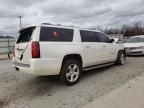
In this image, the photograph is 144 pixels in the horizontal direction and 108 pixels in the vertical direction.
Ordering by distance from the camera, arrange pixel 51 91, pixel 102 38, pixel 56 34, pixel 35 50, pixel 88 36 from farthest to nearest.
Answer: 1. pixel 102 38
2. pixel 88 36
3. pixel 56 34
4. pixel 51 91
5. pixel 35 50

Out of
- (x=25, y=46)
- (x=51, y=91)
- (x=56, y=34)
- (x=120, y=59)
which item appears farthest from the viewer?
(x=120, y=59)

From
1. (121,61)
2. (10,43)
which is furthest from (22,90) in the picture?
(10,43)

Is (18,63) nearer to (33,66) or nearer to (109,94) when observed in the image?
(33,66)

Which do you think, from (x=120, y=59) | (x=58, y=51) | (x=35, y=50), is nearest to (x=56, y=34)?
(x=58, y=51)

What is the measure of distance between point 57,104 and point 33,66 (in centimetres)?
122

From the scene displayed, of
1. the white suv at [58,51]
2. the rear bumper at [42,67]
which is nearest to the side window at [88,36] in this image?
the white suv at [58,51]

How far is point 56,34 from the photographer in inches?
202

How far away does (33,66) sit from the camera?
449 cm

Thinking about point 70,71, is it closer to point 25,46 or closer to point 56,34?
point 56,34

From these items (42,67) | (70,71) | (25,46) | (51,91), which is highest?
(25,46)

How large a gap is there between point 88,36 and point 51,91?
255 centimetres

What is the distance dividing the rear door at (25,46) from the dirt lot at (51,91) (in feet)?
3.03

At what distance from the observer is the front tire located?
5117mm

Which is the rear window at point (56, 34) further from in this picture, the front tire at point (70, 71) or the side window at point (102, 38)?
the side window at point (102, 38)
